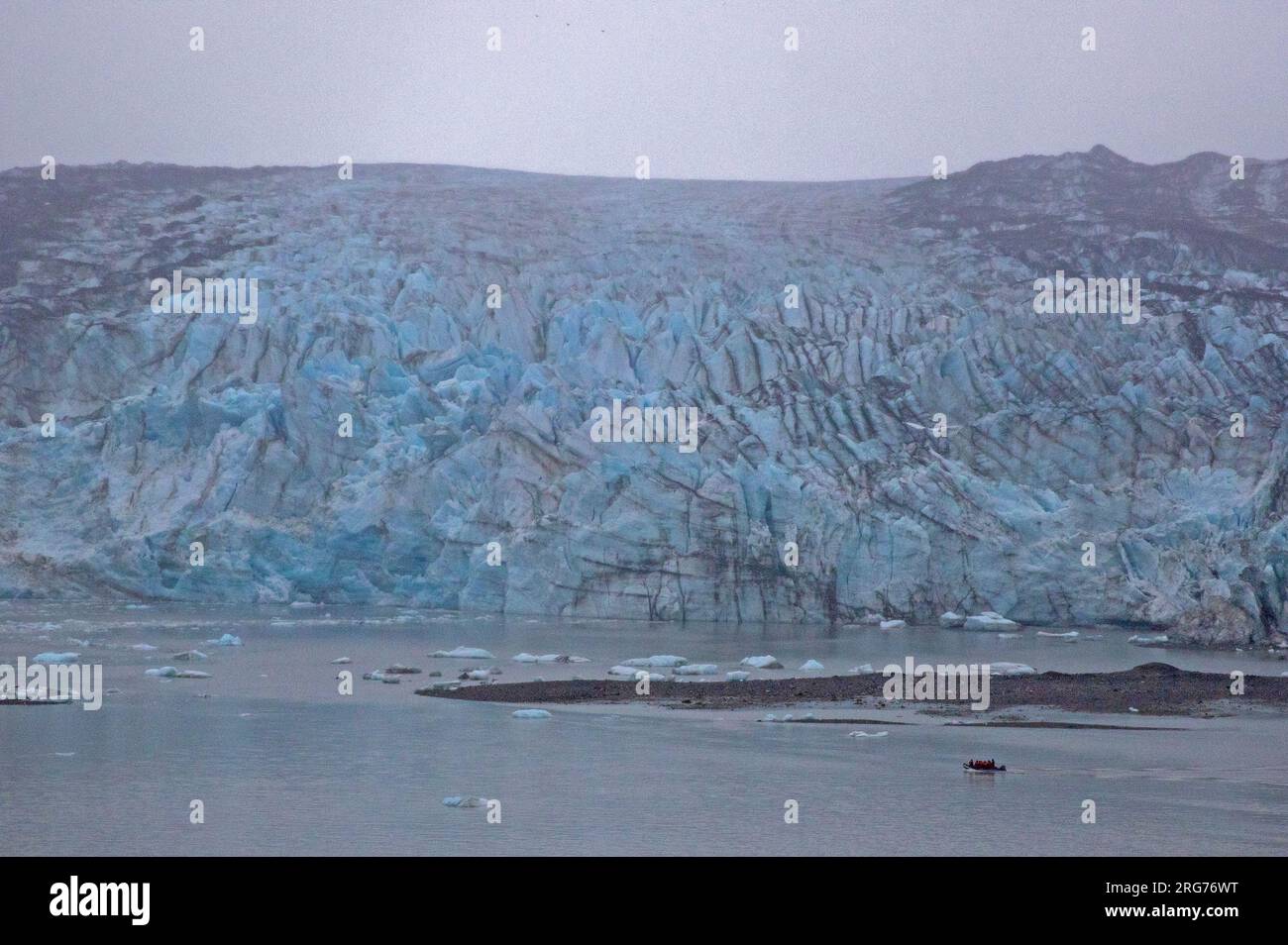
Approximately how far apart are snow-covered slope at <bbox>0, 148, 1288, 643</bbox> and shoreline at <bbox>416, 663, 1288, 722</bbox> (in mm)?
4461

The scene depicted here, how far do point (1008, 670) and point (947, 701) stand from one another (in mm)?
2024

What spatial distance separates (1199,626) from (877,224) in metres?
14.4

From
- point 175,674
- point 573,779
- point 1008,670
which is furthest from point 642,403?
point 573,779

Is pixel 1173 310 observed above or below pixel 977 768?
above

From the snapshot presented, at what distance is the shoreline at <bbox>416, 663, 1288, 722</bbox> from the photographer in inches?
561

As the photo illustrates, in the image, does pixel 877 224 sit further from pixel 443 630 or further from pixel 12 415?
pixel 12 415

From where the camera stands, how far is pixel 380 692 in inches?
586

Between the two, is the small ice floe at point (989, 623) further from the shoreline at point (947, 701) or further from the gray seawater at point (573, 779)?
the gray seawater at point (573, 779)

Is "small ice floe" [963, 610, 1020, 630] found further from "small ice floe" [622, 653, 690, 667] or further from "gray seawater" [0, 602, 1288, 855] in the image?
"gray seawater" [0, 602, 1288, 855]

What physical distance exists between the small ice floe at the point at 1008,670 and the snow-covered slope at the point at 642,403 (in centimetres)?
431

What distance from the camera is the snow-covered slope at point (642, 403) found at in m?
22.3

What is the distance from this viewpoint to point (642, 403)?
24.8 meters

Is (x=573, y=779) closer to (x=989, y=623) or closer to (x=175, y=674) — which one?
(x=175, y=674)
